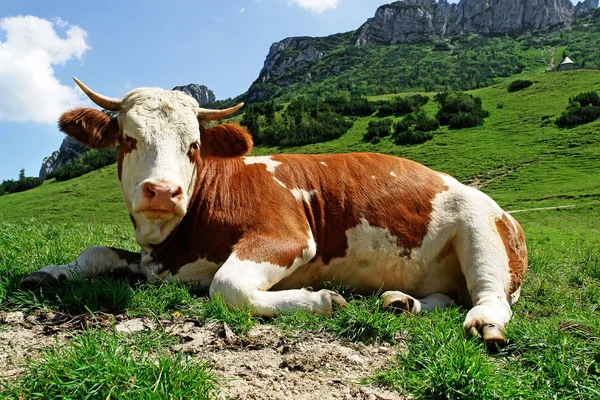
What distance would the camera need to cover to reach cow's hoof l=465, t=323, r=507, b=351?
11.0ft

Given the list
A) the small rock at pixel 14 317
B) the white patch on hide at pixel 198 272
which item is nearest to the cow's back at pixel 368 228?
the white patch on hide at pixel 198 272

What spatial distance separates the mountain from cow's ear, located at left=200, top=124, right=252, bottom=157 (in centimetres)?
10344

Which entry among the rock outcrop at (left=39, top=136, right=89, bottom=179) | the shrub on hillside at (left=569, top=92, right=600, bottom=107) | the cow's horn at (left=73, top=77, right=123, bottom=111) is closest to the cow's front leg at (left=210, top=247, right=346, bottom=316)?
the cow's horn at (left=73, top=77, right=123, bottom=111)

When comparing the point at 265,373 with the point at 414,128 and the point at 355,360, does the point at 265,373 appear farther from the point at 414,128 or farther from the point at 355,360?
the point at 414,128

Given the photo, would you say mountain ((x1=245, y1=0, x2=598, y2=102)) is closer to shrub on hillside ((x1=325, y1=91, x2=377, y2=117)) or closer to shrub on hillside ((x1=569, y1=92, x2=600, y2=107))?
shrub on hillside ((x1=325, y1=91, x2=377, y2=117))

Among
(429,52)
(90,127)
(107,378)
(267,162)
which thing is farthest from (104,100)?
(429,52)

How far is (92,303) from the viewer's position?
3.76 m

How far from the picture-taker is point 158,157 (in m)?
4.18

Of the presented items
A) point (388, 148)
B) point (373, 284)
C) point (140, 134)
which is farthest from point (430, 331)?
point (388, 148)

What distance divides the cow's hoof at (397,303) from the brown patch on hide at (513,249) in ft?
3.98

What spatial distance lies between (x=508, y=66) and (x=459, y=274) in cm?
13168

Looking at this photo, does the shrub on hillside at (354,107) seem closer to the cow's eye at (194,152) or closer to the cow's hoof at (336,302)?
the cow's eye at (194,152)

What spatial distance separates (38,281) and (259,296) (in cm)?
206

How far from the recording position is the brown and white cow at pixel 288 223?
4.34 meters
